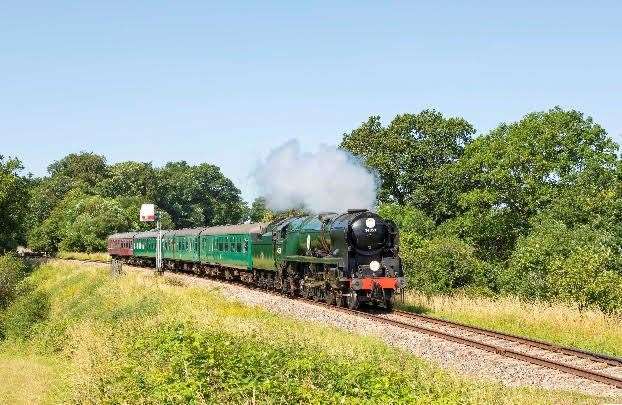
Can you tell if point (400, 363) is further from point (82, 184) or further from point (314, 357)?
point (82, 184)

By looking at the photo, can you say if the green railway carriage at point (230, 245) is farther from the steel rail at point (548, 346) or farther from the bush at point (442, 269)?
the steel rail at point (548, 346)

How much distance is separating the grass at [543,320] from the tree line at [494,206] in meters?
2.50

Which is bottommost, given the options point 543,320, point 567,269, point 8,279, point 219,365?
point 543,320

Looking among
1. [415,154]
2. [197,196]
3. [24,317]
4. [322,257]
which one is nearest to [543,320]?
[322,257]

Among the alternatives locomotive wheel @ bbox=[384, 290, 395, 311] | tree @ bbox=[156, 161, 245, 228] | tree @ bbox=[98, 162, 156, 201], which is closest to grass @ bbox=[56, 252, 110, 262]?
tree @ bbox=[98, 162, 156, 201]

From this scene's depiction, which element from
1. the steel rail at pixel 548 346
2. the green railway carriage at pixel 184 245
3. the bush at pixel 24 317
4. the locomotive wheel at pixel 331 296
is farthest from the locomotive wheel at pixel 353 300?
the green railway carriage at pixel 184 245

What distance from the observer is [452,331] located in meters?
20.5

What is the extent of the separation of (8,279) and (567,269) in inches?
1690

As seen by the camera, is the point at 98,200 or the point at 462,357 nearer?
the point at 462,357

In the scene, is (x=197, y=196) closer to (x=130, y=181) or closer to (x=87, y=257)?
(x=130, y=181)

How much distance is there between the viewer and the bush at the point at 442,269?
32719 millimetres

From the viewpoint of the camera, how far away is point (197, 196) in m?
132

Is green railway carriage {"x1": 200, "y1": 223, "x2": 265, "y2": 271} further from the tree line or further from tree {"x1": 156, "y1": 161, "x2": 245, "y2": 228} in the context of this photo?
tree {"x1": 156, "y1": 161, "x2": 245, "y2": 228}

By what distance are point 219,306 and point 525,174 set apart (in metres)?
30.6
